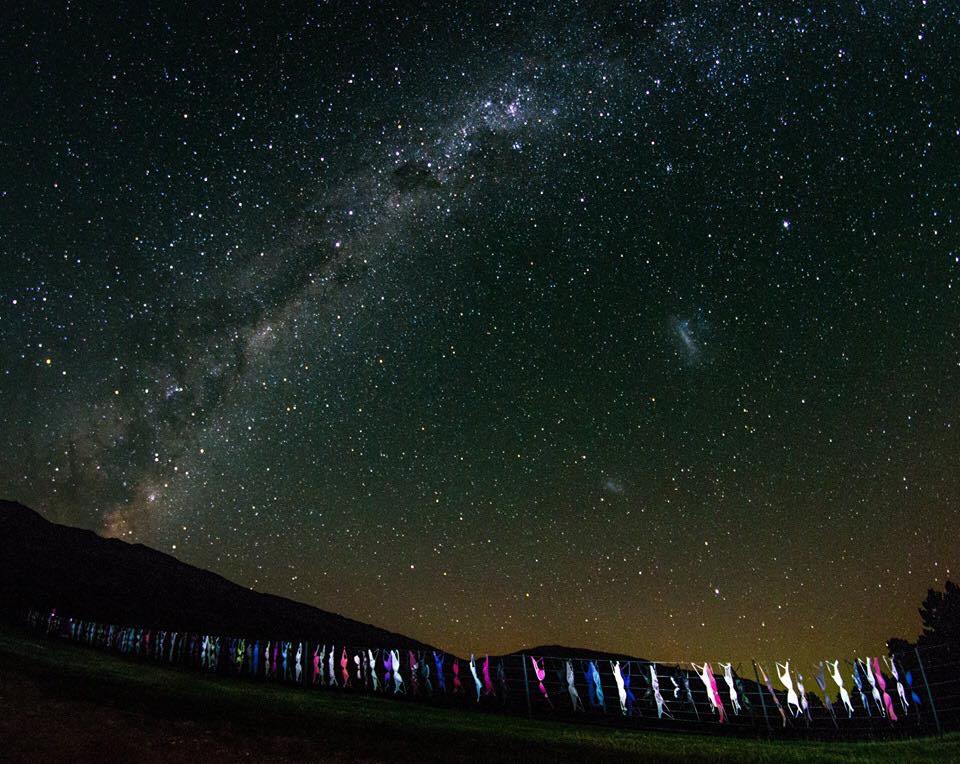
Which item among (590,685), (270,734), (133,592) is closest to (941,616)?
(590,685)

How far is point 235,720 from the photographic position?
11203 millimetres

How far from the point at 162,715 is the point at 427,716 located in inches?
260

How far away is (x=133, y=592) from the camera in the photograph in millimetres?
55719

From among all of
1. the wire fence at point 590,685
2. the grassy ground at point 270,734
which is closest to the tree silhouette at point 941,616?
the wire fence at point 590,685

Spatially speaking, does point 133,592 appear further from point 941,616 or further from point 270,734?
point 941,616

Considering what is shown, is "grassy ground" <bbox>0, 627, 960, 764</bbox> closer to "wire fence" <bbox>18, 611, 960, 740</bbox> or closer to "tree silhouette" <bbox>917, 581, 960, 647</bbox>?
"wire fence" <bbox>18, 611, 960, 740</bbox>

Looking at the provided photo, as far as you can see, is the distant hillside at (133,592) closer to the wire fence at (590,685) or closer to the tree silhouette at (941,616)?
the wire fence at (590,685)

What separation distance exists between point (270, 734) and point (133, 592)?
177 feet

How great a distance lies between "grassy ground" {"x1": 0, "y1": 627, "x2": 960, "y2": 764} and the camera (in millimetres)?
8984

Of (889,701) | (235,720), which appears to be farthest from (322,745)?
(889,701)

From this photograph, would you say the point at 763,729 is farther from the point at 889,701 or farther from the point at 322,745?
the point at 322,745

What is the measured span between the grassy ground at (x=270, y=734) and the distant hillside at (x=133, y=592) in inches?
1416

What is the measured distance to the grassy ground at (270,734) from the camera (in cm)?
898

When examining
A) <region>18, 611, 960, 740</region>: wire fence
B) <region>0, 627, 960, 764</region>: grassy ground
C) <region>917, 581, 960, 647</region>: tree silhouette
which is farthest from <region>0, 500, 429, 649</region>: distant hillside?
<region>917, 581, 960, 647</region>: tree silhouette
